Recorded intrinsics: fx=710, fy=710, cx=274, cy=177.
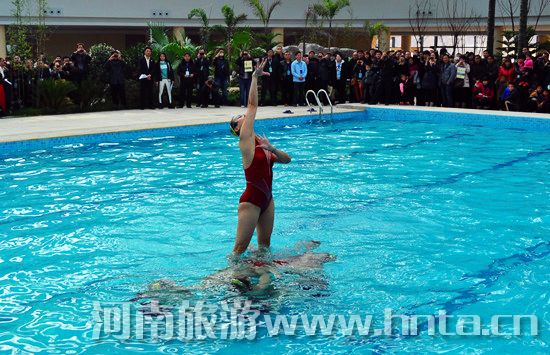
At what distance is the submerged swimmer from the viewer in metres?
5.87

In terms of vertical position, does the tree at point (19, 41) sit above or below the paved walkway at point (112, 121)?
above

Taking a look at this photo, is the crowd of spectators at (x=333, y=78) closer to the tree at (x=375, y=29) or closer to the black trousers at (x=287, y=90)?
the black trousers at (x=287, y=90)

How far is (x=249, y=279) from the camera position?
6000 millimetres

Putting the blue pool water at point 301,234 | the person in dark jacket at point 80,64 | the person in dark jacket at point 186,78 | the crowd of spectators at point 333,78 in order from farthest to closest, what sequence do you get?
the person in dark jacket at point 186,78 < the person in dark jacket at point 80,64 < the crowd of spectators at point 333,78 < the blue pool water at point 301,234

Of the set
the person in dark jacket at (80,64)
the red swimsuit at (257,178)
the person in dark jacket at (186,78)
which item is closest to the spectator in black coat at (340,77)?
the person in dark jacket at (186,78)

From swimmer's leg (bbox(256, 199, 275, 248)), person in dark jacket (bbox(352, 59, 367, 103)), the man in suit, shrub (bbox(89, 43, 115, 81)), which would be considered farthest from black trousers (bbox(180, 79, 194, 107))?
swimmer's leg (bbox(256, 199, 275, 248))

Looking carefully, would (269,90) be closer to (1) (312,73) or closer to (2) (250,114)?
(1) (312,73)

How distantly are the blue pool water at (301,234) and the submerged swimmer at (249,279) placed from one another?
0.47 ft

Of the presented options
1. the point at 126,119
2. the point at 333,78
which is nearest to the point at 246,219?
the point at 126,119

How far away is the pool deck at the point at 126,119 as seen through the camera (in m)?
14.6

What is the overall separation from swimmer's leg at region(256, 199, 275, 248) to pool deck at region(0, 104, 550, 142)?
8.40 metres

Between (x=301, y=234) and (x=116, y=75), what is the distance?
12.9m

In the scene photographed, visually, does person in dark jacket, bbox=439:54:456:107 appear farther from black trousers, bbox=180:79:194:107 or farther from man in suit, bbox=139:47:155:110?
man in suit, bbox=139:47:155:110

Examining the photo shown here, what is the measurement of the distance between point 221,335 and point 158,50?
59.2ft
